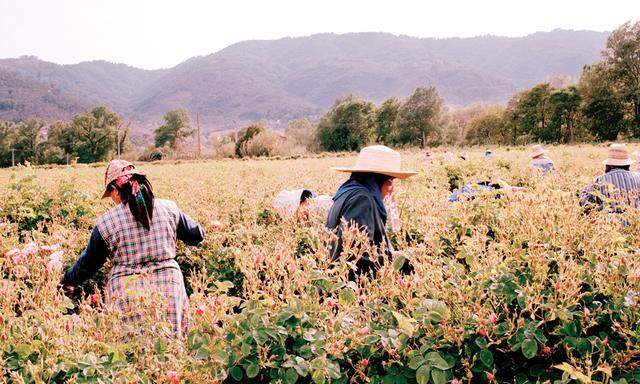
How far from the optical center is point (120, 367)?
183 centimetres

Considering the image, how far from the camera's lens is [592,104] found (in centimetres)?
5034

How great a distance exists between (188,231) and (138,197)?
577 millimetres

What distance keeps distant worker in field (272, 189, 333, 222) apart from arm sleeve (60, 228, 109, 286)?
5.95ft

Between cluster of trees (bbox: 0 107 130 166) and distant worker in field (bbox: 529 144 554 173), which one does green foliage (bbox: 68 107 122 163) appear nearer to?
cluster of trees (bbox: 0 107 130 166)

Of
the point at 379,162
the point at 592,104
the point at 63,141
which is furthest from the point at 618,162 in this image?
the point at 63,141

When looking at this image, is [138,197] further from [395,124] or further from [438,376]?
[395,124]

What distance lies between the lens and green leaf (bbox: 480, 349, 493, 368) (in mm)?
1855

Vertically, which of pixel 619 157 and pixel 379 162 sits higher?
pixel 379 162

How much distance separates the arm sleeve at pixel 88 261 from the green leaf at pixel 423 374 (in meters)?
2.77

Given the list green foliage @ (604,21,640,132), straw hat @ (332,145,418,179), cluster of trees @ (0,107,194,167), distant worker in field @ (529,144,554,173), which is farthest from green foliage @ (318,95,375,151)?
straw hat @ (332,145,418,179)

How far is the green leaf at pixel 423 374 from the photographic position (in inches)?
69.4

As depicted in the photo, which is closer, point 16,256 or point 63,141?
point 16,256

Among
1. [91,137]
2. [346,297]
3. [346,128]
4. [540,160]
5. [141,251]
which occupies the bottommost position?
[141,251]

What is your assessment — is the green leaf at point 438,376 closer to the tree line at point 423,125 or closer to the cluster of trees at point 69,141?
the tree line at point 423,125
